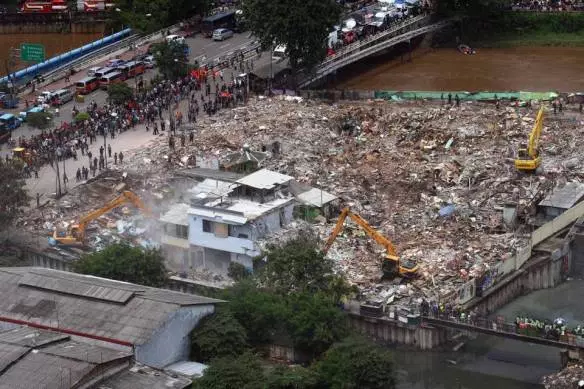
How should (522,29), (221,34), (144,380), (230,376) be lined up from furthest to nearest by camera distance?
(522,29) < (221,34) < (144,380) < (230,376)

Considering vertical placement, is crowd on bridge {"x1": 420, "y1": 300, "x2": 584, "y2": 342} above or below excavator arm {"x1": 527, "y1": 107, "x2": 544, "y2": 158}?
below

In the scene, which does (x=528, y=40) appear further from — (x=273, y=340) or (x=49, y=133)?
(x=273, y=340)

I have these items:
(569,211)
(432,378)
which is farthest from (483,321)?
(569,211)

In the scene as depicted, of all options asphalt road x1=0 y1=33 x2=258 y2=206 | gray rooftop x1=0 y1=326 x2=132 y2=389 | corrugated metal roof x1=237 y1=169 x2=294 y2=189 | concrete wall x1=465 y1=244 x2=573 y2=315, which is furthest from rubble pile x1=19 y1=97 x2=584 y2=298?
gray rooftop x1=0 y1=326 x2=132 y2=389

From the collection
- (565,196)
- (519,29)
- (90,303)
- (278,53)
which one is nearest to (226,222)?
(90,303)

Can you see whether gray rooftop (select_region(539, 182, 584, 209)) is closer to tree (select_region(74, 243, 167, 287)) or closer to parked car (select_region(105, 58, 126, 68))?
tree (select_region(74, 243, 167, 287))

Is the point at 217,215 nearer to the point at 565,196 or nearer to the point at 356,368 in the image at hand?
the point at 356,368
